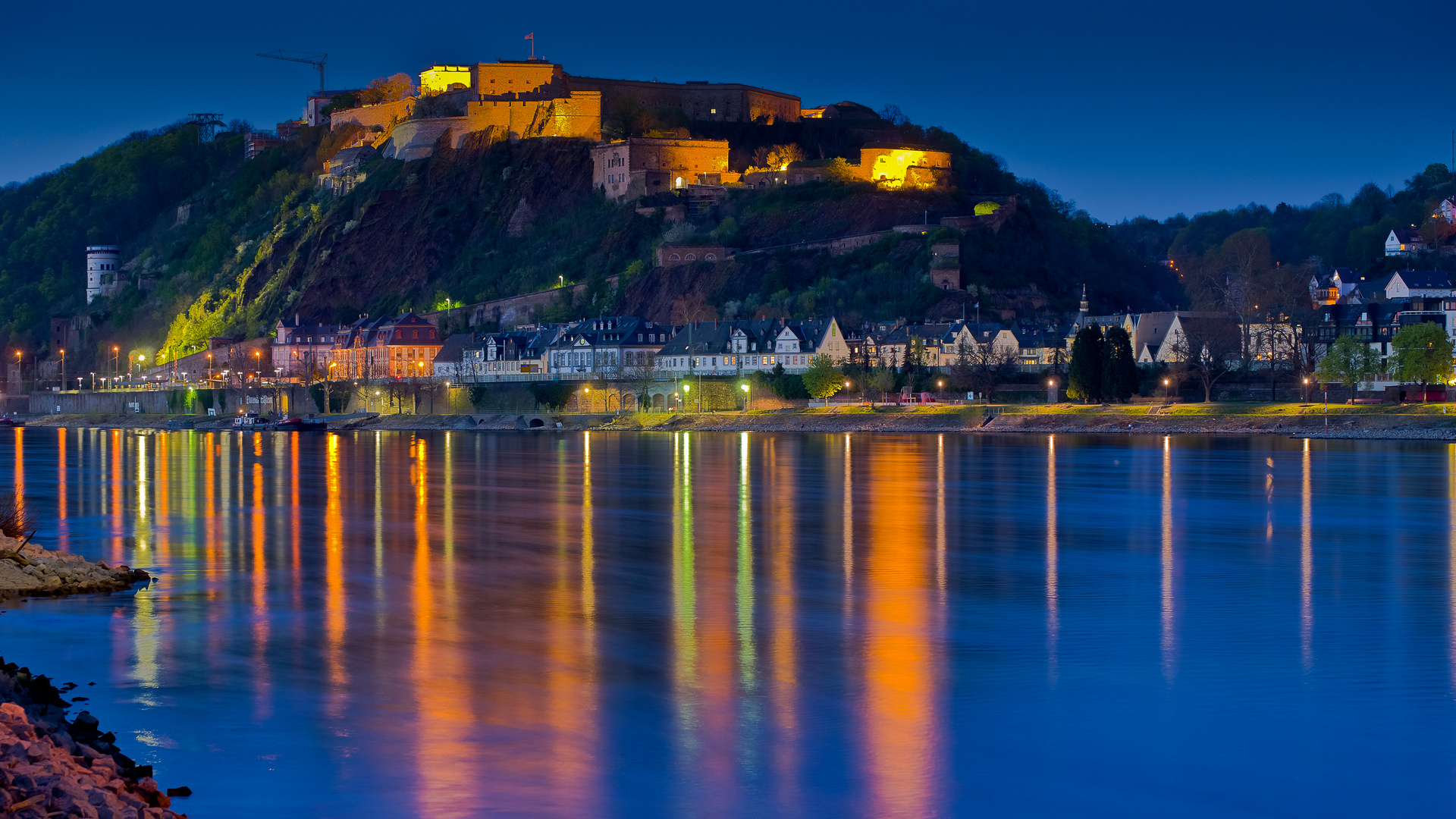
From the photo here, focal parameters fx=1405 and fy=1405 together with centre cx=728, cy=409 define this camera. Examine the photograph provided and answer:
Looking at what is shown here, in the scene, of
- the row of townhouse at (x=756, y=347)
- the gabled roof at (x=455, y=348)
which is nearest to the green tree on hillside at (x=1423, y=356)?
the row of townhouse at (x=756, y=347)

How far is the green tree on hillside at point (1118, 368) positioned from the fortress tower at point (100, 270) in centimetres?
10787

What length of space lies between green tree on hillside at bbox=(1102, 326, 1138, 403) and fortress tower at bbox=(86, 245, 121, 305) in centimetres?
10787

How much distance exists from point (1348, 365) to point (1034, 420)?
13.2 metres

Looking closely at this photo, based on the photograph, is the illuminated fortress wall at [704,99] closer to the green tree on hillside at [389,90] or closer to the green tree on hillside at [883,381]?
the green tree on hillside at [389,90]

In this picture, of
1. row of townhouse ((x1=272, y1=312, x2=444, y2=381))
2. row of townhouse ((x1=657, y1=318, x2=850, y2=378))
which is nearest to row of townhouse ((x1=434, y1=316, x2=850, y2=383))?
row of townhouse ((x1=657, y1=318, x2=850, y2=378))

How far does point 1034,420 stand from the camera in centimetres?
6106

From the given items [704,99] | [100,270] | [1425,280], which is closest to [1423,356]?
[1425,280]

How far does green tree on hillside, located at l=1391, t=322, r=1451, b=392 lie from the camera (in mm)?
58156

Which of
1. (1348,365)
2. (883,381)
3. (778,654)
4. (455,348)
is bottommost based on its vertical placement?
(778,654)

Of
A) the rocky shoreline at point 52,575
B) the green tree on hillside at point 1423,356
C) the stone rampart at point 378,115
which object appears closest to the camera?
the rocky shoreline at point 52,575

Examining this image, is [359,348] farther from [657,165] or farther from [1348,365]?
[1348,365]

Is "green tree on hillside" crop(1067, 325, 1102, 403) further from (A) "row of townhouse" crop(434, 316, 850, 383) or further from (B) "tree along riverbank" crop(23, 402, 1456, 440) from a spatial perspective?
(A) "row of townhouse" crop(434, 316, 850, 383)

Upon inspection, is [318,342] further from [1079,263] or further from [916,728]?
[916,728]

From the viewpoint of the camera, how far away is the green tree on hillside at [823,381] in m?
70.9
